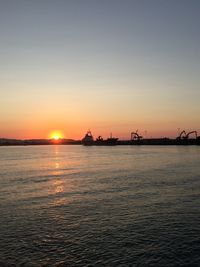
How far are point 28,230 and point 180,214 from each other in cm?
1175

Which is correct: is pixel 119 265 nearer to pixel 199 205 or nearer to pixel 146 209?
pixel 146 209

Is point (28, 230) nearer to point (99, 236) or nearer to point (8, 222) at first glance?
point (8, 222)

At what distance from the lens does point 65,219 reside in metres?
26.0

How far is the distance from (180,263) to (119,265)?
3051mm

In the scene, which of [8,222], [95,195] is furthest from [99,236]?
[95,195]

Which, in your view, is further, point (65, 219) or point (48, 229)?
point (65, 219)

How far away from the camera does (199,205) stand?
29625mm

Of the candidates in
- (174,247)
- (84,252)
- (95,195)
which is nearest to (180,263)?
(174,247)

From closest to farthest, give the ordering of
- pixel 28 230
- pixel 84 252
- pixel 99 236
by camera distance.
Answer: pixel 84 252 → pixel 99 236 → pixel 28 230

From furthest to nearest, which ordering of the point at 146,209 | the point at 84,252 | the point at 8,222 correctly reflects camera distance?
the point at 146,209
the point at 8,222
the point at 84,252

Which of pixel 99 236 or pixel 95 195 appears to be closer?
pixel 99 236

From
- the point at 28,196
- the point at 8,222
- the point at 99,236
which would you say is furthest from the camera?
the point at 28,196

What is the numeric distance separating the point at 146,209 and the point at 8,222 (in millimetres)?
11197

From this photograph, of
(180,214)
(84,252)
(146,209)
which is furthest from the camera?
(146,209)
